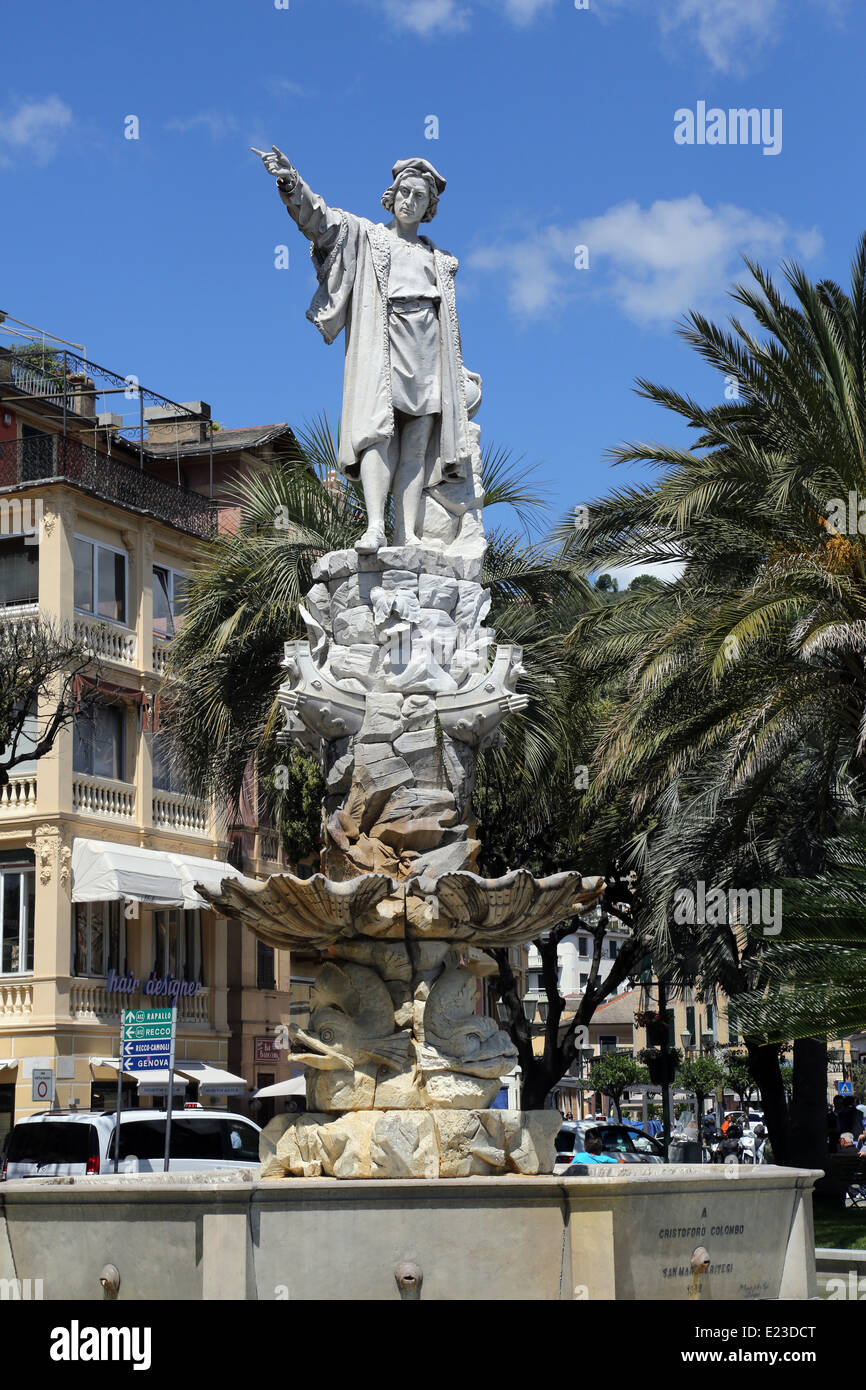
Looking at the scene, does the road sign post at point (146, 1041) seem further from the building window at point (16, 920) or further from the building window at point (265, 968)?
the building window at point (265, 968)

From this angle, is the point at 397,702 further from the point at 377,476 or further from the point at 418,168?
the point at 418,168

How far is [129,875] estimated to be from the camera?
113 ft

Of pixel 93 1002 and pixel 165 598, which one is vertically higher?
pixel 165 598

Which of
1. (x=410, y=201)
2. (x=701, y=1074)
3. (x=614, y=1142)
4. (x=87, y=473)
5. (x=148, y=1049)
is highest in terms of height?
(x=87, y=473)

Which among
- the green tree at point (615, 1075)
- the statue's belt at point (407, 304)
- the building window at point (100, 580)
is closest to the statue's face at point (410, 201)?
the statue's belt at point (407, 304)

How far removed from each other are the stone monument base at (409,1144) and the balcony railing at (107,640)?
1019 inches

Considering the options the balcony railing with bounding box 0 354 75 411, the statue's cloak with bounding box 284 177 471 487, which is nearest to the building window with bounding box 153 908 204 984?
the balcony railing with bounding box 0 354 75 411

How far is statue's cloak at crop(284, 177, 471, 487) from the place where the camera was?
1181 centimetres

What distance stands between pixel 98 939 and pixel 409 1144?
26.9 metres

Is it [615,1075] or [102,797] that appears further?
[615,1075]

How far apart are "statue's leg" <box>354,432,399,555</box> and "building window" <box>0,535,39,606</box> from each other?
84.2ft

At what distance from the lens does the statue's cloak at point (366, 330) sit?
38.8ft

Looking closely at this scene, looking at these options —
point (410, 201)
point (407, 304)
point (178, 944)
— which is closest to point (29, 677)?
point (178, 944)

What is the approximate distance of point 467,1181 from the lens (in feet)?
28.8
